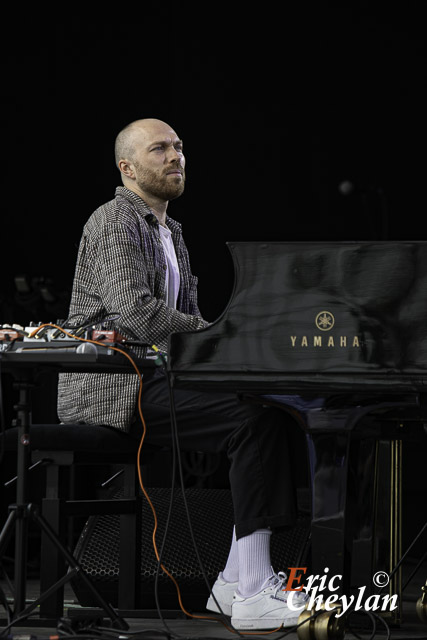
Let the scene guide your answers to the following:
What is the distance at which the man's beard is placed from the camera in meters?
3.33

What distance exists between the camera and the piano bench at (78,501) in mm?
2762

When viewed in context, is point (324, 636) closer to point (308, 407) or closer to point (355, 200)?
point (308, 407)

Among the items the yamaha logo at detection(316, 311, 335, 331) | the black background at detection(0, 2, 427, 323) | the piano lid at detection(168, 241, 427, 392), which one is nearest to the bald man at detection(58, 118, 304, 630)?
the piano lid at detection(168, 241, 427, 392)

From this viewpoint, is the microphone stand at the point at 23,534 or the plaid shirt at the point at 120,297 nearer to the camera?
the microphone stand at the point at 23,534

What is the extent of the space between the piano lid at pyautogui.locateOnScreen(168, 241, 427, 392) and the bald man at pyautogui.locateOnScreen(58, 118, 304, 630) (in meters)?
0.44

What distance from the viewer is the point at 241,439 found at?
8.87ft

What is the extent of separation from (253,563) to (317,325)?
730 mm

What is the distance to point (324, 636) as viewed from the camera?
7.34 feet

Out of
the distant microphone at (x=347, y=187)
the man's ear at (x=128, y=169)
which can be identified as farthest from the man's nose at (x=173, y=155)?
the distant microphone at (x=347, y=187)

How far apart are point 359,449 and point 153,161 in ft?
4.44

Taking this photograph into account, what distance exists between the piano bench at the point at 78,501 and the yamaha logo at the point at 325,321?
900mm

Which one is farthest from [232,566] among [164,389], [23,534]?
[23,534]

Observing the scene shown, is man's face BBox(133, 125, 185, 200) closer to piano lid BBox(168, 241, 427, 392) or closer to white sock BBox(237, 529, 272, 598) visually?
piano lid BBox(168, 241, 427, 392)

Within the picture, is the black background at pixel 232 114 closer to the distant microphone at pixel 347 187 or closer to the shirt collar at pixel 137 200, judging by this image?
the distant microphone at pixel 347 187
